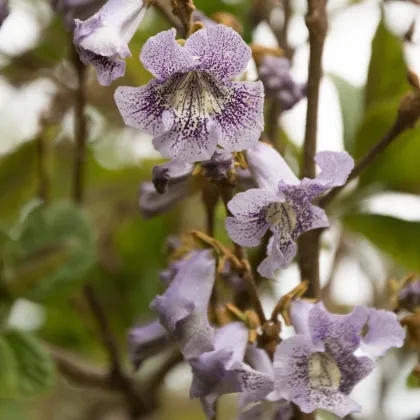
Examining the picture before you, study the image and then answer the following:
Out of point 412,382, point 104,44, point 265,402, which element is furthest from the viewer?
point 412,382

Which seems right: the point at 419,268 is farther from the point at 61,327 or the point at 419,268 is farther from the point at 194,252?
the point at 61,327

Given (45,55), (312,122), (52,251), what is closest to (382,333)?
(312,122)

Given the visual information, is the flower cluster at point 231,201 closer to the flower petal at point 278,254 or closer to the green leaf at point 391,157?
the flower petal at point 278,254

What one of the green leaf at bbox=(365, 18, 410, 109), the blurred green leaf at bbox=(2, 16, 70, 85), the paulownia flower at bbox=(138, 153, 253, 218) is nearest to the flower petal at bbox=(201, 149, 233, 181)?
the paulownia flower at bbox=(138, 153, 253, 218)

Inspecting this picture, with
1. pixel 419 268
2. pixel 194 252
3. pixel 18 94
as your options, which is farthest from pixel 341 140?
pixel 18 94

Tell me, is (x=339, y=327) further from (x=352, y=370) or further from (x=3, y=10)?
(x=3, y=10)

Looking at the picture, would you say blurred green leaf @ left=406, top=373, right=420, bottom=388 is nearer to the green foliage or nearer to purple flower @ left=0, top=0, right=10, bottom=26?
the green foliage
